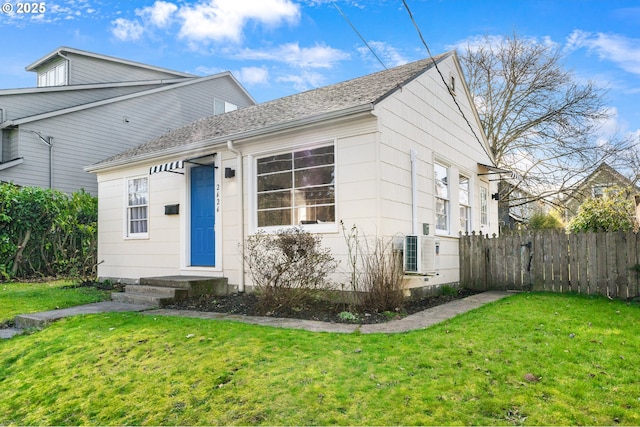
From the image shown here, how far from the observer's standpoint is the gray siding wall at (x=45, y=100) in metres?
14.6

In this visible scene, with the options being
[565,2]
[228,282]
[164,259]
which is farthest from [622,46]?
[164,259]

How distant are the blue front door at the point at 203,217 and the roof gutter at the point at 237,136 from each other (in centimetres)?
52

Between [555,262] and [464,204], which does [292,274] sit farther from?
[464,204]

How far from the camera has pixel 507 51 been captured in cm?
1825

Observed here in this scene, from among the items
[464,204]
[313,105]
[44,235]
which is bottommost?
[44,235]

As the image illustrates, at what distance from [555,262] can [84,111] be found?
15.5 m

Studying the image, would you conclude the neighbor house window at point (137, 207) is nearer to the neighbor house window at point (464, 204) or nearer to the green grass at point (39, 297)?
the green grass at point (39, 297)

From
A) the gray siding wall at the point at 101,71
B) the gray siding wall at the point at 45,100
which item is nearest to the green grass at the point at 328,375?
the gray siding wall at the point at 45,100

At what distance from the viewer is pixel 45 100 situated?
15.3 meters

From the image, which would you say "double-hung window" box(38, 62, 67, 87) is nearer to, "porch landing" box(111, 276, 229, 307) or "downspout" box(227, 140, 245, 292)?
"downspout" box(227, 140, 245, 292)

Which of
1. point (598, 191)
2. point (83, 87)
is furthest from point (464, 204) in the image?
point (598, 191)

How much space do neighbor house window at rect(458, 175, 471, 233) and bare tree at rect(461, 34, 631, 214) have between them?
833 centimetres

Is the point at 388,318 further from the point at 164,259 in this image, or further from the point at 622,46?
the point at 622,46

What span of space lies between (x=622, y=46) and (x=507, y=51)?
8.03m
